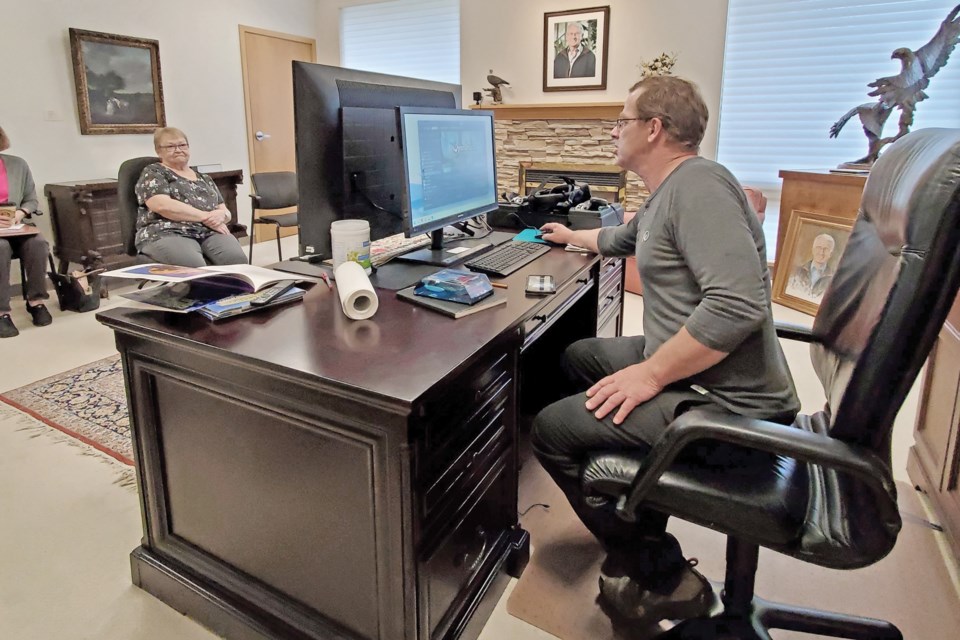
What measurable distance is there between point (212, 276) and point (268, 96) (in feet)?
17.1

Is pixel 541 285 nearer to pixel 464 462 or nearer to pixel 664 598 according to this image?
pixel 464 462

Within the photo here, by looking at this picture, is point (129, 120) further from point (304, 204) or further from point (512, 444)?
point (512, 444)

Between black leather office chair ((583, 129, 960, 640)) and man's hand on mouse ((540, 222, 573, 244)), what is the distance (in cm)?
88

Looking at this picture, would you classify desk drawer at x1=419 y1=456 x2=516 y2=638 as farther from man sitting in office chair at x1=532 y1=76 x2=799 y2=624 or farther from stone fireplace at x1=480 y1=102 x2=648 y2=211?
stone fireplace at x1=480 y1=102 x2=648 y2=211

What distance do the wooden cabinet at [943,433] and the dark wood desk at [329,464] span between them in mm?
1179

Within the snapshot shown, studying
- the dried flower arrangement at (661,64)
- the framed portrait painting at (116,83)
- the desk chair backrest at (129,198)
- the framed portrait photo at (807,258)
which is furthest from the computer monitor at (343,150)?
the framed portrait painting at (116,83)

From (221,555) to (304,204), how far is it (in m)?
0.90

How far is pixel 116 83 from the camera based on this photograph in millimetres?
4570

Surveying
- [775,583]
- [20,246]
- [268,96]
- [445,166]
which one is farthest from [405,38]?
[775,583]

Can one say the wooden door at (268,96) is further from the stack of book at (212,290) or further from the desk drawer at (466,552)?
the desk drawer at (466,552)

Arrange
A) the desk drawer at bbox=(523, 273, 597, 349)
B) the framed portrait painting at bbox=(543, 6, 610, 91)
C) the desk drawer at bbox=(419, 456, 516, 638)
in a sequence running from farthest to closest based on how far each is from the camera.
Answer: the framed portrait painting at bbox=(543, 6, 610, 91), the desk drawer at bbox=(523, 273, 597, 349), the desk drawer at bbox=(419, 456, 516, 638)

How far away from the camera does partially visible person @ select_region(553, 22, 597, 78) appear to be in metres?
5.00

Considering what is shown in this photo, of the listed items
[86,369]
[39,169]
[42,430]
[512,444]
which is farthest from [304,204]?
[39,169]

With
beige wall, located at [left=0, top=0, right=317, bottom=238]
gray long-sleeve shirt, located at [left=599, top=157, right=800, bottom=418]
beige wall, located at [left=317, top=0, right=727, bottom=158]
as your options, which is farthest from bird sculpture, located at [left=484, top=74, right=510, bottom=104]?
gray long-sleeve shirt, located at [left=599, top=157, right=800, bottom=418]
